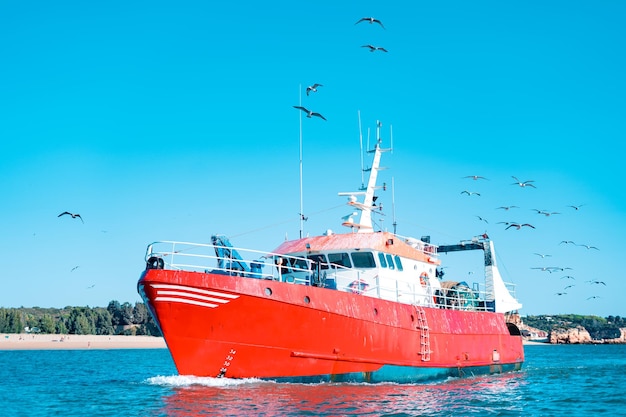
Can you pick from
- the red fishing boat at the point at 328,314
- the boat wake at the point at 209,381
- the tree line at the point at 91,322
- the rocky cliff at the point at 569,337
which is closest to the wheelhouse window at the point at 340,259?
the red fishing boat at the point at 328,314

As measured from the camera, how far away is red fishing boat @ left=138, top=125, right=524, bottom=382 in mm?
17031

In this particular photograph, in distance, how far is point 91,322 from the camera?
93.6 metres

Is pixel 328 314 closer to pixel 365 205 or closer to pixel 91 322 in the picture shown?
pixel 365 205

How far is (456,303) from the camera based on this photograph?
27.3 meters

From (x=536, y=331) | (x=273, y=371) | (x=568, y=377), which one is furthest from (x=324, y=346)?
(x=536, y=331)

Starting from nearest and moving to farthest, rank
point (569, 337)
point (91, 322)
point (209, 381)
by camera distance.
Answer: point (209, 381)
point (91, 322)
point (569, 337)

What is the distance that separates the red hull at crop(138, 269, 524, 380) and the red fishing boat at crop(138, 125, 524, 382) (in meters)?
0.03

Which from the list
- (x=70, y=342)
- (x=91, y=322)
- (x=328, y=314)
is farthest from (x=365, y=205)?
(x=91, y=322)

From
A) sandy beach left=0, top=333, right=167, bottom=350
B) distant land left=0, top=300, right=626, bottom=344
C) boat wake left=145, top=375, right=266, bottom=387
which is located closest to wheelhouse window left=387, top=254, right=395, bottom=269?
boat wake left=145, top=375, right=266, bottom=387

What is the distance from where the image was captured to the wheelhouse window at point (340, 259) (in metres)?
22.0

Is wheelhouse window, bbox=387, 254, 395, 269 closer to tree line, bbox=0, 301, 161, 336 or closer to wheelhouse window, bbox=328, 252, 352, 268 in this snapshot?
wheelhouse window, bbox=328, 252, 352, 268

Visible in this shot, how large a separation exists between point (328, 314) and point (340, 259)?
12.6 ft

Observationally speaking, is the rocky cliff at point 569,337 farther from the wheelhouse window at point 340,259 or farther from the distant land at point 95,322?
the wheelhouse window at point 340,259

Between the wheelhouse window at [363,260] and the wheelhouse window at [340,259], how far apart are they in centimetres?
20
